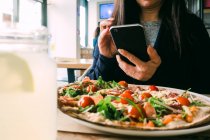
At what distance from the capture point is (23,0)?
548 centimetres

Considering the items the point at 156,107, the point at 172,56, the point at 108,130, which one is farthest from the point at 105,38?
the point at 108,130

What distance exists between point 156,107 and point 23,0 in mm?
5388

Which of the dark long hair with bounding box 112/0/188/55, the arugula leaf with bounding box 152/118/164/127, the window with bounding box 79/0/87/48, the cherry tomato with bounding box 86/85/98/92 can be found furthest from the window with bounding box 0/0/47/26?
the arugula leaf with bounding box 152/118/164/127

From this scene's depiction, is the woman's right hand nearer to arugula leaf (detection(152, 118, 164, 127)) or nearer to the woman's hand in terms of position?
the woman's hand

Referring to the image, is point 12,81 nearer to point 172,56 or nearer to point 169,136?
point 169,136

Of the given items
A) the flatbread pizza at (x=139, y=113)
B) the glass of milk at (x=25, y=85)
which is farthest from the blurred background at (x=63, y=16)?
the glass of milk at (x=25, y=85)

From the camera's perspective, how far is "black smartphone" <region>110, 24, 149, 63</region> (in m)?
1.02

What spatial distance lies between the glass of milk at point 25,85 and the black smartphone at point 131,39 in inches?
25.7

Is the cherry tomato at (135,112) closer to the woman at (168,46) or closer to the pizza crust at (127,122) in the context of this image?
the pizza crust at (127,122)

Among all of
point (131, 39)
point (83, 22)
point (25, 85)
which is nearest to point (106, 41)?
point (131, 39)

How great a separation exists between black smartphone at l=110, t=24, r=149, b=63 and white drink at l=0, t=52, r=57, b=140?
2.17 feet

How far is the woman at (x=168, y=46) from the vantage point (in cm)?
136

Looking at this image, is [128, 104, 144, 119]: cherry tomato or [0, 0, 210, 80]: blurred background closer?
[128, 104, 144, 119]: cherry tomato

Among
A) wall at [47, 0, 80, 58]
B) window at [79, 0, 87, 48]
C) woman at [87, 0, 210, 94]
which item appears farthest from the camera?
window at [79, 0, 87, 48]
